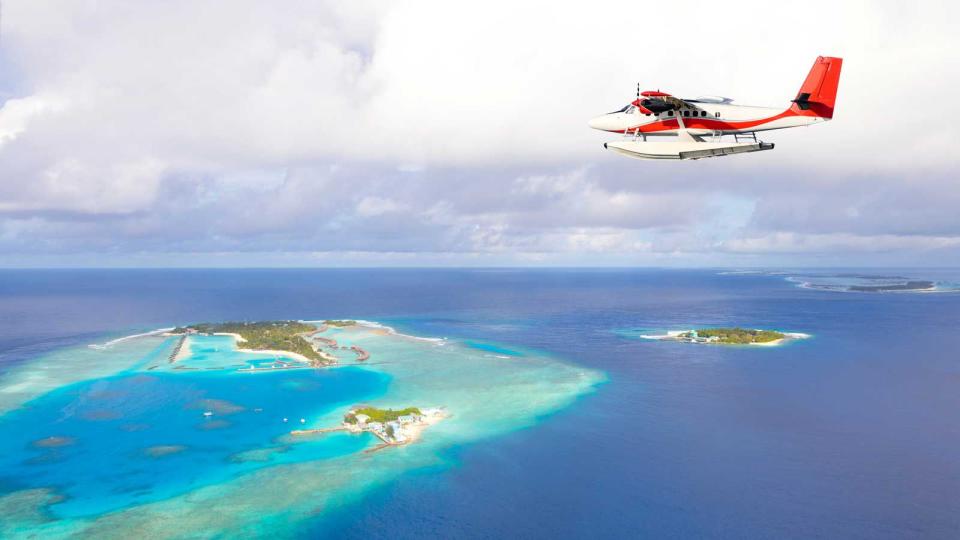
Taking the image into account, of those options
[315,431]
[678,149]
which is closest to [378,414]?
[315,431]

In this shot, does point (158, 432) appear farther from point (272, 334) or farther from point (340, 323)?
point (340, 323)

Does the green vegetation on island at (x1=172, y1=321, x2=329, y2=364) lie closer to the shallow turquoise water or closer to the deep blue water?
the shallow turquoise water

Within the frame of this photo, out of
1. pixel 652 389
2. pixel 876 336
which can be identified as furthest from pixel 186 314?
pixel 876 336

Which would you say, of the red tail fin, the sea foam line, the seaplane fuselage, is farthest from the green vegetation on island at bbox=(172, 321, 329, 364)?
the red tail fin

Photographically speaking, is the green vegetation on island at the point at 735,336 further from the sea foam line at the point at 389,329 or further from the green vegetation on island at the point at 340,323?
the green vegetation on island at the point at 340,323

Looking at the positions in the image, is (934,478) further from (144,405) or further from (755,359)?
(144,405)

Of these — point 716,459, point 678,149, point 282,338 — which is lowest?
point 716,459

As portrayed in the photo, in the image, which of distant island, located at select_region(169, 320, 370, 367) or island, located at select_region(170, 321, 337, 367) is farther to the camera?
island, located at select_region(170, 321, 337, 367)
